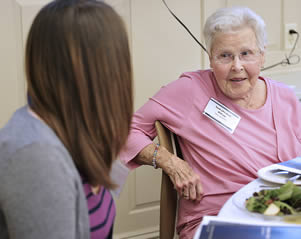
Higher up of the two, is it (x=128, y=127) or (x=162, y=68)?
(x=128, y=127)

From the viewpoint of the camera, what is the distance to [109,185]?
3.38 feet

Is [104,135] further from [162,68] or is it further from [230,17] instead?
[162,68]

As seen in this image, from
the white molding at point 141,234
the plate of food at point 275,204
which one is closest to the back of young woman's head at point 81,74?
the plate of food at point 275,204

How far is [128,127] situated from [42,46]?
0.26 meters

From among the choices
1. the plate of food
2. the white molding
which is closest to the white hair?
the plate of food

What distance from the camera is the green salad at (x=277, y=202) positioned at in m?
1.19

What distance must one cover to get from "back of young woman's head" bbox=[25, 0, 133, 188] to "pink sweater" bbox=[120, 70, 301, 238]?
892mm

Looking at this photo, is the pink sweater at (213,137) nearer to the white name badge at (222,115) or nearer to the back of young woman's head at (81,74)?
the white name badge at (222,115)

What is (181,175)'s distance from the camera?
1.80 m

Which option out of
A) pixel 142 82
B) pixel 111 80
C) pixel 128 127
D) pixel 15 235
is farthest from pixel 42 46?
pixel 142 82

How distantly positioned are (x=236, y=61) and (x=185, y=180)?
559mm

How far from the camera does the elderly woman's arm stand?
70.3 inches

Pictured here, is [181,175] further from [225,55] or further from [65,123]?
[65,123]

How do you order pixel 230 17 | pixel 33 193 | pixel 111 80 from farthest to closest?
pixel 230 17, pixel 111 80, pixel 33 193
